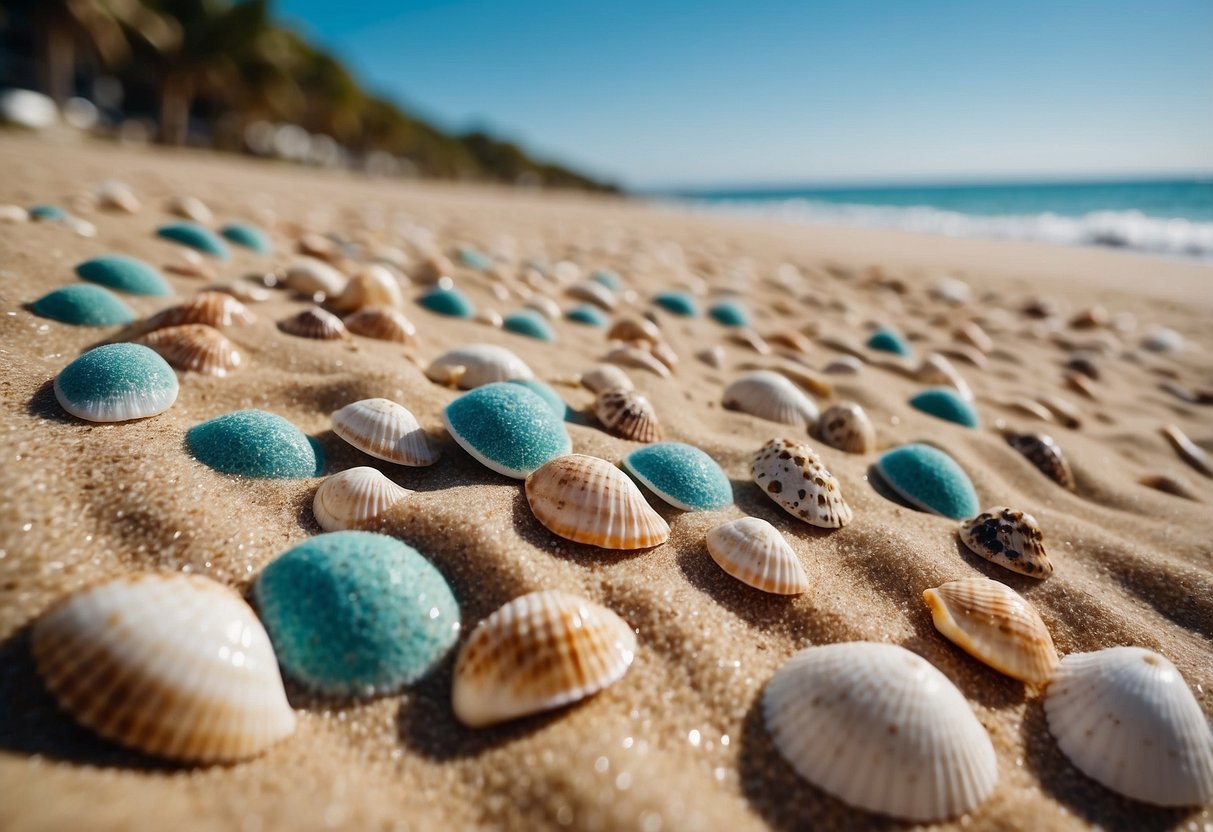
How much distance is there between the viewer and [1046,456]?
9.55 ft

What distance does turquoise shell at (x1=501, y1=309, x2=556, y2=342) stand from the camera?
3.64m

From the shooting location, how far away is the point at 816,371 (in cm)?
386

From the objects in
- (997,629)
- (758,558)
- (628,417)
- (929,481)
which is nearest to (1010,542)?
(929,481)

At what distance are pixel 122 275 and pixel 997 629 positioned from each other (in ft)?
12.5

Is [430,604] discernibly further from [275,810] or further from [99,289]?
[99,289]

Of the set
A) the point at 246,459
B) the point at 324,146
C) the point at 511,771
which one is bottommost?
the point at 511,771

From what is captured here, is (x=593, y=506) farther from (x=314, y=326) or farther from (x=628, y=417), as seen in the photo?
(x=314, y=326)

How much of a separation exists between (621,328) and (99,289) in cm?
262

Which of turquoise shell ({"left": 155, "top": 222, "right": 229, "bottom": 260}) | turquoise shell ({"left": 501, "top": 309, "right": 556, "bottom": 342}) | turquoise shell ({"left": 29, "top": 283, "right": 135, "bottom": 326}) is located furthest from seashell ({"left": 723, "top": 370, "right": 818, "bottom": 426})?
turquoise shell ({"left": 155, "top": 222, "right": 229, "bottom": 260})

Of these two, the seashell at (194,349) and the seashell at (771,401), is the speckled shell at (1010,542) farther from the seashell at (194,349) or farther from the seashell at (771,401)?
the seashell at (194,349)

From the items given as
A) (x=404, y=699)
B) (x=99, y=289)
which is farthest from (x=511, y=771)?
(x=99, y=289)

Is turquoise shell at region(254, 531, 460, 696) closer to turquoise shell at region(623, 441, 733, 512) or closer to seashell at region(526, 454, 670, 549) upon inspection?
seashell at region(526, 454, 670, 549)

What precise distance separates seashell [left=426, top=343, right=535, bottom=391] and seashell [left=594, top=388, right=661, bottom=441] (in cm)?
42

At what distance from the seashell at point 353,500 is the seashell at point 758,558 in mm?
949
